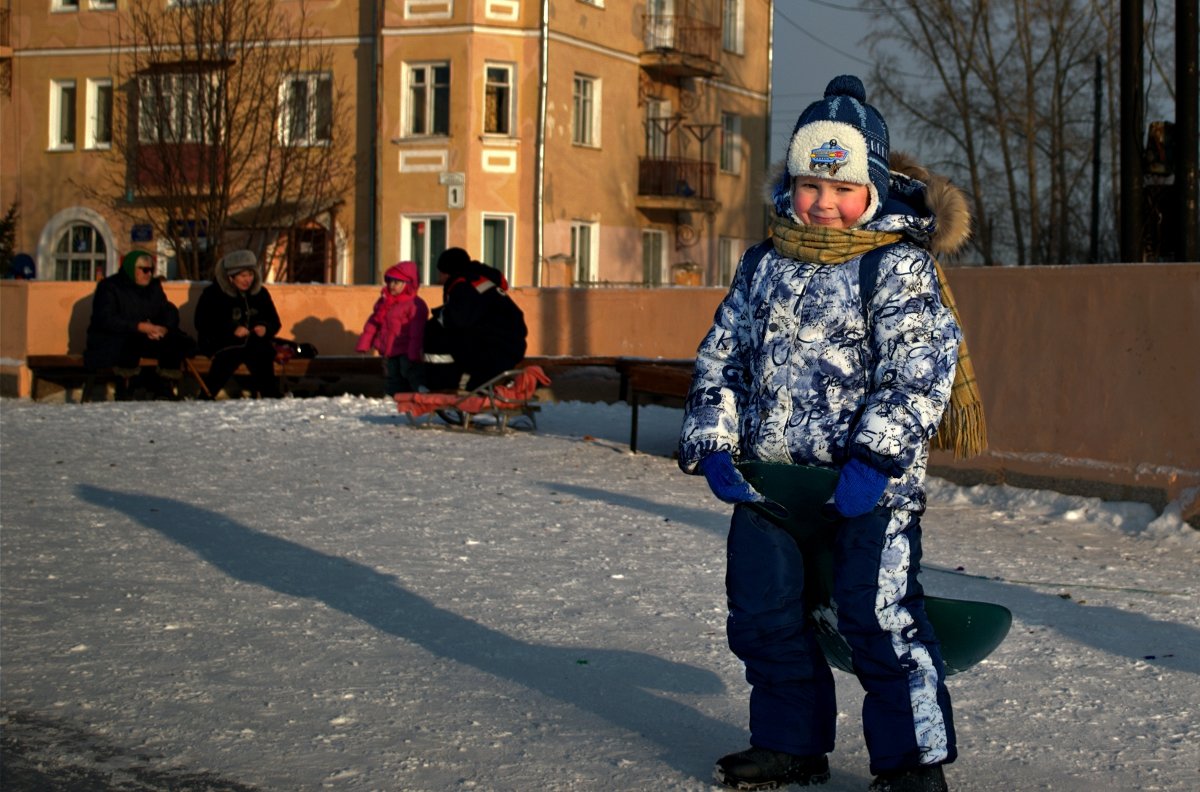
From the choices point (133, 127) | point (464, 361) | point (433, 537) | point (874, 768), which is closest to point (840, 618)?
point (874, 768)

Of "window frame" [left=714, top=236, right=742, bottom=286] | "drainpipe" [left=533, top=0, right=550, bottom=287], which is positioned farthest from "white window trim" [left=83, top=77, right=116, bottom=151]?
"window frame" [left=714, top=236, right=742, bottom=286]

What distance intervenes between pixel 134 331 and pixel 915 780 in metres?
15.1

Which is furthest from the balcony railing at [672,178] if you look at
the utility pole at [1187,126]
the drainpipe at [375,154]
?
the utility pole at [1187,126]

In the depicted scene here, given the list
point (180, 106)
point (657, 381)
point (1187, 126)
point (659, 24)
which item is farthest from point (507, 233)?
point (1187, 126)

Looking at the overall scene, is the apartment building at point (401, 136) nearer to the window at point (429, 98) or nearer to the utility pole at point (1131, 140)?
the window at point (429, 98)

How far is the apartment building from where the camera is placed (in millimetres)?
37000

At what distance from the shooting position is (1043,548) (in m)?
9.07

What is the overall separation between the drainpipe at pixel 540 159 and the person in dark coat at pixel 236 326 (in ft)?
65.6

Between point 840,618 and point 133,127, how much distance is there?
35.7 m

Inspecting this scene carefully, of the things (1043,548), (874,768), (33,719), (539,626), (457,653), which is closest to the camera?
(874,768)

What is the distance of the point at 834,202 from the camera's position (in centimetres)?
438

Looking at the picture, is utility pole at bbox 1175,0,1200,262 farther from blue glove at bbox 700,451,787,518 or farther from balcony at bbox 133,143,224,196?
balcony at bbox 133,143,224,196

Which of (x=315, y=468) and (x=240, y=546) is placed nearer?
(x=240, y=546)

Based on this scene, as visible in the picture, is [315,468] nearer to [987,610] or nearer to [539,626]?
[539,626]
